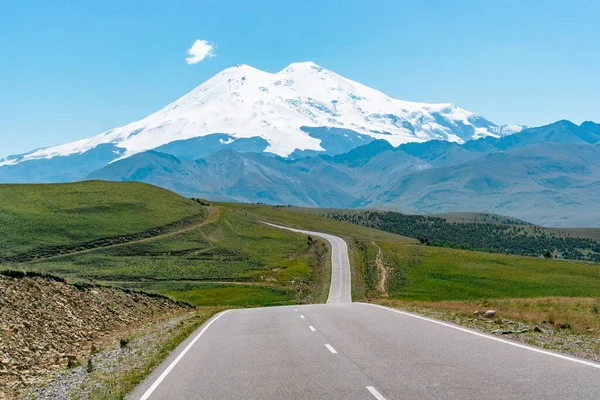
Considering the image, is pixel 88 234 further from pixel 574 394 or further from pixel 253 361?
pixel 574 394

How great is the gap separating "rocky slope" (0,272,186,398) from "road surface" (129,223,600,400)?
3879 millimetres

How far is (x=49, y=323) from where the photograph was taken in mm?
21234

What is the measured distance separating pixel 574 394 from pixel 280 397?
569 cm

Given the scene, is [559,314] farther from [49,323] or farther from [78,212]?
[78,212]

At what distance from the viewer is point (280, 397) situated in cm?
1121

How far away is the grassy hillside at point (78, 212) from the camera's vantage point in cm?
9169

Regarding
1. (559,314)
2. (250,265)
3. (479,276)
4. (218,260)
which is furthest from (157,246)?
(559,314)

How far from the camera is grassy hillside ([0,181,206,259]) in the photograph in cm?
9169

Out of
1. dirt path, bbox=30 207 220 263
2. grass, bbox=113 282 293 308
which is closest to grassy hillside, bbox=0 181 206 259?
dirt path, bbox=30 207 220 263

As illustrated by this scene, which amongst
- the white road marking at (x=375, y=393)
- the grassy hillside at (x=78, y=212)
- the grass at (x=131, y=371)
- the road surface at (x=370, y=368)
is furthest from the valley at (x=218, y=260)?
the white road marking at (x=375, y=393)

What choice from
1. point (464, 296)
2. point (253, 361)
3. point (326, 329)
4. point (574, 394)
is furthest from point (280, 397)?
point (464, 296)

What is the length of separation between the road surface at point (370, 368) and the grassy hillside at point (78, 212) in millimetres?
75104

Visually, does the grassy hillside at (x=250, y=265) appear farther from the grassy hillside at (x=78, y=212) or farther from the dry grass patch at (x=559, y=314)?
the dry grass patch at (x=559, y=314)

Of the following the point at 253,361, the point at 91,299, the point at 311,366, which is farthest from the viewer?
the point at 91,299
